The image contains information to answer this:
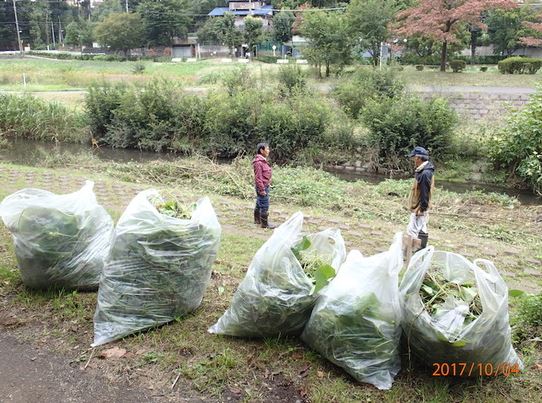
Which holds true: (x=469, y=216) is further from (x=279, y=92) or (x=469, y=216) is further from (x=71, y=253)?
(x=279, y=92)

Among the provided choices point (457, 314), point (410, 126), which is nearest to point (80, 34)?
point (410, 126)

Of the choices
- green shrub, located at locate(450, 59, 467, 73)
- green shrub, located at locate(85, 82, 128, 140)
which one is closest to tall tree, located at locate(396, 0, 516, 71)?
green shrub, located at locate(450, 59, 467, 73)

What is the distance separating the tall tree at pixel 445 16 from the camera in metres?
24.1

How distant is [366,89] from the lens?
63.0ft

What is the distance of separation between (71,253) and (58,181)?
25.8ft

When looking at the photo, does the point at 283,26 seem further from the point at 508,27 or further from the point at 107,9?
the point at 107,9

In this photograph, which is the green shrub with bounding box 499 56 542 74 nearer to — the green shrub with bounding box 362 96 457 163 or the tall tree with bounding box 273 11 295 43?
the green shrub with bounding box 362 96 457 163

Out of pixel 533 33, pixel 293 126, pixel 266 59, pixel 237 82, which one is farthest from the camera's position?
pixel 266 59

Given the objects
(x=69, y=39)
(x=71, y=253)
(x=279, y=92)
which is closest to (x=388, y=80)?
(x=279, y=92)

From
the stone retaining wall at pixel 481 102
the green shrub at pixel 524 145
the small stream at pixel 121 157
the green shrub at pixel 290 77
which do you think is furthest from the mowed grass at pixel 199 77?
the green shrub at pixel 524 145

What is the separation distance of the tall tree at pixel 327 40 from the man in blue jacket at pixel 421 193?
2180 centimetres

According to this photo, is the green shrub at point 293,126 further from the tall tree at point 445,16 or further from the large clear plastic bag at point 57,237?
the large clear plastic bag at point 57,237

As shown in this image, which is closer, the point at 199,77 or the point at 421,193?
the point at 421,193
